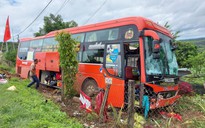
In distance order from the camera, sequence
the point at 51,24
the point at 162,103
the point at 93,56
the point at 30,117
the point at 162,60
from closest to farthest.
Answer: the point at 30,117
the point at 162,103
the point at 162,60
the point at 93,56
the point at 51,24

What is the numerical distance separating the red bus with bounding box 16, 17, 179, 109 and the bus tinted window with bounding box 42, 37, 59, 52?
2.14 m

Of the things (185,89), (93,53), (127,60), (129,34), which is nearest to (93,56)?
(93,53)

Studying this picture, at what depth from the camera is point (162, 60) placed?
6.48m

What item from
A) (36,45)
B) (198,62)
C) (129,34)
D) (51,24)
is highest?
(51,24)

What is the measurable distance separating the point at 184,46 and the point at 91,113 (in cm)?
1475

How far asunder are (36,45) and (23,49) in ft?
8.65

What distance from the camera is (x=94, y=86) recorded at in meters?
7.85

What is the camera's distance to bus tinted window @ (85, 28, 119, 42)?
706 centimetres

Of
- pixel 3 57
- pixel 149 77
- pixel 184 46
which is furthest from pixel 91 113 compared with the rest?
pixel 3 57

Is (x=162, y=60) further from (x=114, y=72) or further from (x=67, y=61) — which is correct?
(x=67, y=61)

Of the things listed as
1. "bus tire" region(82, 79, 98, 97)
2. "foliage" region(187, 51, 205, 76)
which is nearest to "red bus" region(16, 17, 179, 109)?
"bus tire" region(82, 79, 98, 97)

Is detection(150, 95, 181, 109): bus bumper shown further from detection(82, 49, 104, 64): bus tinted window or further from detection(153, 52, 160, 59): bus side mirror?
detection(82, 49, 104, 64): bus tinted window

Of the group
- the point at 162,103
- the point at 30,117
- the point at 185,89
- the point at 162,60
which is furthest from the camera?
the point at 185,89

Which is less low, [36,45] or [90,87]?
[36,45]
